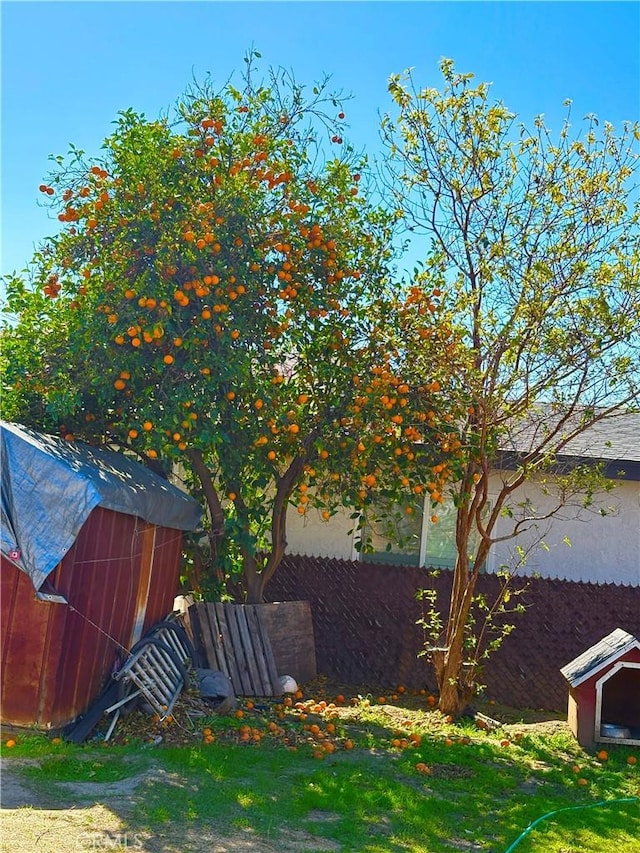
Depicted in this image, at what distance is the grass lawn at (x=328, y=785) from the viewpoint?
5.22 m

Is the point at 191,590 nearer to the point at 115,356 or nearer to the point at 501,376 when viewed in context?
the point at 115,356

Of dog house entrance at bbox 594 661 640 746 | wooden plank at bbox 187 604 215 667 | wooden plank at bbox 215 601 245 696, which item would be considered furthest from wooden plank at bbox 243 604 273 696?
dog house entrance at bbox 594 661 640 746

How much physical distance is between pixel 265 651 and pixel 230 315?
3.68 m

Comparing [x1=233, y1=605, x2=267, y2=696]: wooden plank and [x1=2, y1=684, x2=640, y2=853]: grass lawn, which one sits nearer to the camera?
[x1=2, y1=684, x2=640, y2=853]: grass lawn

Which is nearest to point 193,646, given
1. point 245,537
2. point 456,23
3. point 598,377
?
point 245,537

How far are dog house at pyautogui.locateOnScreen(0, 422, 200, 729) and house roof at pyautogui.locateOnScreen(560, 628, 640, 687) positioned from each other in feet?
14.1

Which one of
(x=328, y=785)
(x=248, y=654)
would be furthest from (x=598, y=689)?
(x=248, y=654)

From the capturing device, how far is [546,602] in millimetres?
10711

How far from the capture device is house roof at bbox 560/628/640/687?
820 centimetres

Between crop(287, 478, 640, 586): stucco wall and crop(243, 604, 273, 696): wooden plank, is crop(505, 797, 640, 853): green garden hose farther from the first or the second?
crop(287, 478, 640, 586): stucco wall

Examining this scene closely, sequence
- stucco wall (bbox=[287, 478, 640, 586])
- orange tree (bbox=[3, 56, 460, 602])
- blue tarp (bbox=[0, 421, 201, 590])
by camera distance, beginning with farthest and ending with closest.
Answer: stucco wall (bbox=[287, 478, 640, 586]) < orange tree (bbox=[3, 56, 460, 602]) < blue tarp (bbox=[0, 421, 201, 590])

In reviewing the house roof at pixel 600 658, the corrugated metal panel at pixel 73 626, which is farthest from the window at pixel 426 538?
the corrugated metal panel at pixel 73 626

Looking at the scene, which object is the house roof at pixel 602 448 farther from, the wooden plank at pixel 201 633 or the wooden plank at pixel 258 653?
the wooden plank at pixel 201 633

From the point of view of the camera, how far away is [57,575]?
262 inches
